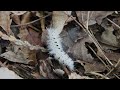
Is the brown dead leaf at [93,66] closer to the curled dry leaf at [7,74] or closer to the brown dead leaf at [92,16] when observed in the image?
the brown dead leaf at [92,16]

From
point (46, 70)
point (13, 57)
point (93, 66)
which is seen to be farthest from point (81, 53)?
point (13, 57)

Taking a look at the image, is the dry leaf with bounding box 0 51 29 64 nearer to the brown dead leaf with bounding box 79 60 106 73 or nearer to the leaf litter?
the leaf litter

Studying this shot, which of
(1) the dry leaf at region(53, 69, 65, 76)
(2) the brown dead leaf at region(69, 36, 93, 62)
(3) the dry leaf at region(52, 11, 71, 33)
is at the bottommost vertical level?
(1) the dry leaf at region(53, 69, 65, 76)

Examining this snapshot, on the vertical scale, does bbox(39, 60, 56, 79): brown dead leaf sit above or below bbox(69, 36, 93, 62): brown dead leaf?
below

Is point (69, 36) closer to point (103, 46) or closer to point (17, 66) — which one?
point (103, 46)

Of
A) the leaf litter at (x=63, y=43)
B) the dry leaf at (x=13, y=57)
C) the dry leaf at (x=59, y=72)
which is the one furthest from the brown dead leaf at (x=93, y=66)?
the dry leaf at (x=13, y=57)

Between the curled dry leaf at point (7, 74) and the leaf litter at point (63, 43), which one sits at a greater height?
the leaf litter at point (63, 43)

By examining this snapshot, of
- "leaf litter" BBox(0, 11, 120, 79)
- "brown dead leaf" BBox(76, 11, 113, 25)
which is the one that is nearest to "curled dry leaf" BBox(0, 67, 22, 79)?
"leaf litter" BBox(0, 11, 120, 79)
